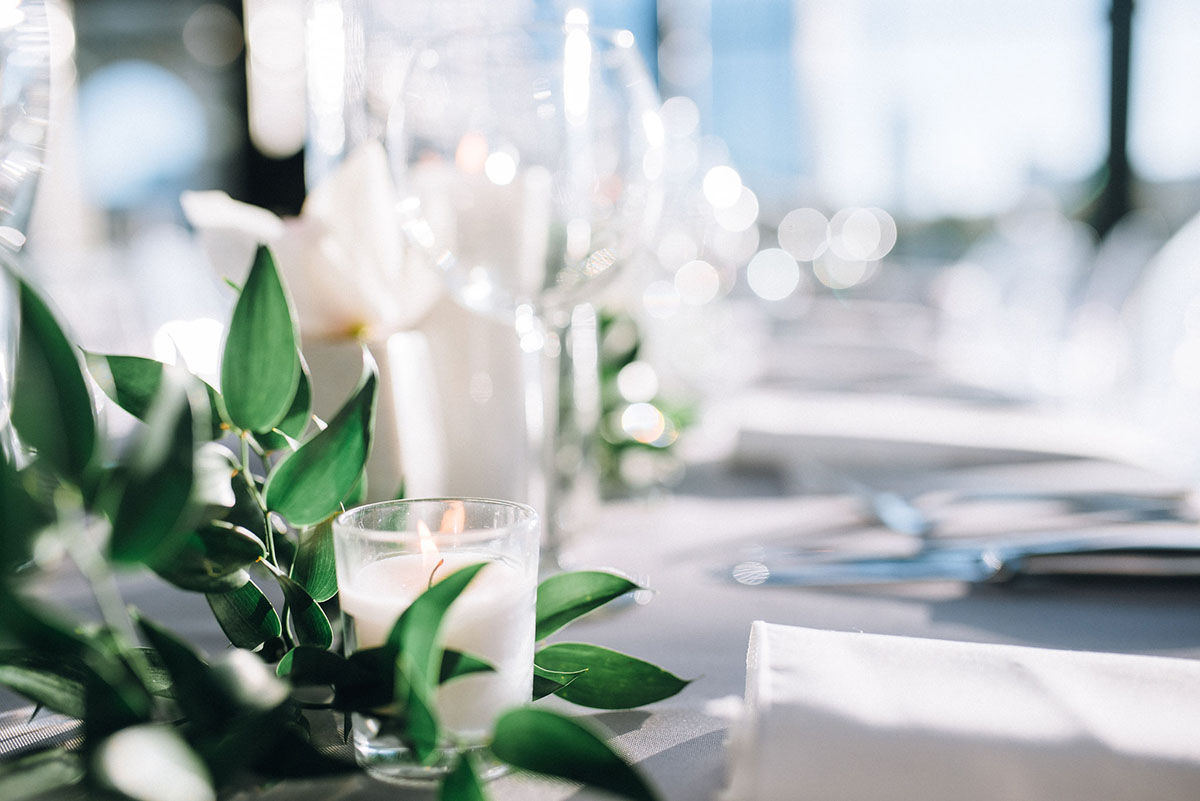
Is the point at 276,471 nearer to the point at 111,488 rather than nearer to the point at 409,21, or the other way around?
the point at 111,488

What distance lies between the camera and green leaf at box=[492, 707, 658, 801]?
221 millimetres

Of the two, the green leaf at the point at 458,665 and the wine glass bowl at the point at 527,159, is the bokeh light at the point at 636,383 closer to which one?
the wine glass bowl at the point at 527,159

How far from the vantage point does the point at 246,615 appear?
0.31 meters

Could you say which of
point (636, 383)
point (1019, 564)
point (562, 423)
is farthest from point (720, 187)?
point (1019, 564)

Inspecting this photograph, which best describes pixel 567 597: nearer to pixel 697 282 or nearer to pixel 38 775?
pixel 38 775

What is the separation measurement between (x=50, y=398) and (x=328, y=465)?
9 cm

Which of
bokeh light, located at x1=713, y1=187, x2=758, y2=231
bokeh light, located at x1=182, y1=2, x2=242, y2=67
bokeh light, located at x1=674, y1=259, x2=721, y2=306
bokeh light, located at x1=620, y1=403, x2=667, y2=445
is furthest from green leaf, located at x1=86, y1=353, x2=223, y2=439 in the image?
bokeh light, located at x1=182, y1=2, x2=242, y2=67

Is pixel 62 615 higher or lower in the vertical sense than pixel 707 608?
higher

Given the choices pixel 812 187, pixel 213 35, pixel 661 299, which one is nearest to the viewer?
pixel 661 299

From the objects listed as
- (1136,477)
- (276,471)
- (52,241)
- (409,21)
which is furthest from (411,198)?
(52,241)

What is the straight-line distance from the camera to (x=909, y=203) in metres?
5.94

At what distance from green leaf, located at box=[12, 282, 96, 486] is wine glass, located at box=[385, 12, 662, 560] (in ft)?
0.92

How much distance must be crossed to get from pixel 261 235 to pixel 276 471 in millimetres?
229

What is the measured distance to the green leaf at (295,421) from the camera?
329 millimetres
